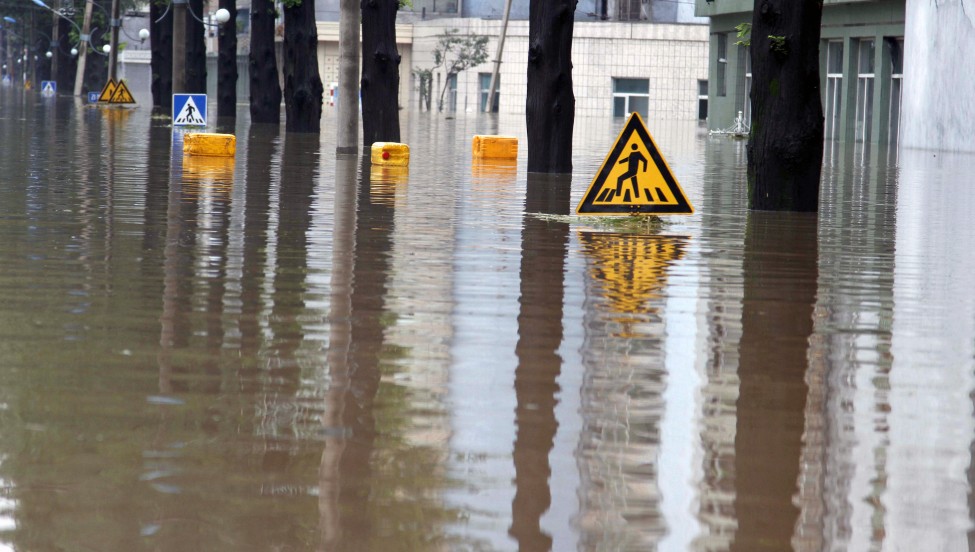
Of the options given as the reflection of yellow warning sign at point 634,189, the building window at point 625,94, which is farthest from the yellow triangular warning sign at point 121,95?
the reflection of yellow warning sign at point 634,189

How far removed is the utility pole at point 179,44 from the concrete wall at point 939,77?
58.0 ft

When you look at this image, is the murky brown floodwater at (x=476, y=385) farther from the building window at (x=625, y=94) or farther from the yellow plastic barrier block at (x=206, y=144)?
the building window at (x=625, y=94)

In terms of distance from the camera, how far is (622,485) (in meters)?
4.90

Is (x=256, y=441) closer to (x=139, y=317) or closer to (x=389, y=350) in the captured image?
(x=389, y=350)

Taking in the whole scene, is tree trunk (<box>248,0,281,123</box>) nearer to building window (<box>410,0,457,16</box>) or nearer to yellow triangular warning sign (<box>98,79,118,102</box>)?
yellow triangular warning sign (<box>98,79,118,102</box>)

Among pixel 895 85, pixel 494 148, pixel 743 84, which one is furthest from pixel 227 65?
pixel 494 148

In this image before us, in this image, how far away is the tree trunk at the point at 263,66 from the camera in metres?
40.0

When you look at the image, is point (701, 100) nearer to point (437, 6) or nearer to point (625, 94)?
point (625, 94)

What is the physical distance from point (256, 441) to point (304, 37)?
31864mm

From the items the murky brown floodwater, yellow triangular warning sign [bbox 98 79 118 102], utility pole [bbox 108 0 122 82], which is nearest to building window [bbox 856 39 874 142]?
yellow triangular warning sign [bbox 98 79 118 102]

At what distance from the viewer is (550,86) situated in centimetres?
2172

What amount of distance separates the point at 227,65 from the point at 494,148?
945 inches

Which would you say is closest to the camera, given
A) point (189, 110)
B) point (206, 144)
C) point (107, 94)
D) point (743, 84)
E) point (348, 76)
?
point (206, 144)

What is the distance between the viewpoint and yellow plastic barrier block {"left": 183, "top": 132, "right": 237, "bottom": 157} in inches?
909
